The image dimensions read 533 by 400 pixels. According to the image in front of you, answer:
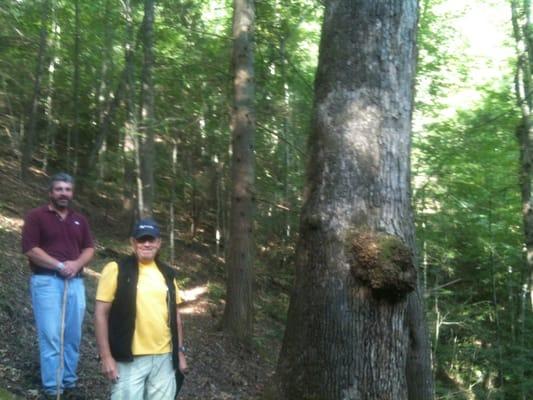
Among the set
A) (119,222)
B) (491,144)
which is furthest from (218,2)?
(491,144)

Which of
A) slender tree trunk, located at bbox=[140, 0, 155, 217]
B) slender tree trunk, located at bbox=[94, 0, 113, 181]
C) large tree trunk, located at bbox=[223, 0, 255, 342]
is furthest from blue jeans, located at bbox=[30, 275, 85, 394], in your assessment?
slender tree trunk, located at bbox=[94, 0, 113, 181]

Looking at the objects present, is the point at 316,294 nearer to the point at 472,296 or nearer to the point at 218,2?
the point at 472,296

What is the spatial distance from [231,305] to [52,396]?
535 centimetres

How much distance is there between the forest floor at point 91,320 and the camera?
19.0 ft

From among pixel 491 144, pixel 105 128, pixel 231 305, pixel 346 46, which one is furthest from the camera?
pixel 105 128

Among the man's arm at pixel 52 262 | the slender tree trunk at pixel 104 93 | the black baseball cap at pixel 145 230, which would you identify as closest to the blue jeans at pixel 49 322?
the man's arm at pixel 52 262

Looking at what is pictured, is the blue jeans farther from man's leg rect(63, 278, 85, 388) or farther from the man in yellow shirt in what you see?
the man in yellow shirt

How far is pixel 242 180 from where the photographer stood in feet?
32.2

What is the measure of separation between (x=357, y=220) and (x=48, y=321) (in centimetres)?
298

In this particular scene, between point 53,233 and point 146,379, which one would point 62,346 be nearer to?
point 53,233

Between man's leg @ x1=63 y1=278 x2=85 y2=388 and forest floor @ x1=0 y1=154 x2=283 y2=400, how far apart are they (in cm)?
33

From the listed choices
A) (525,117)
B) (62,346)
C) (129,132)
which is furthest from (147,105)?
(525,117)

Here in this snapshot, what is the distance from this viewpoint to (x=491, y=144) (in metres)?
13.1

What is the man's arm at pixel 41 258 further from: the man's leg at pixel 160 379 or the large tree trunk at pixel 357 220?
the large tree trunk at pixel 357 220
